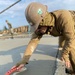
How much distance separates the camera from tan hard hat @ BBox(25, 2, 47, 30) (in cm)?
432

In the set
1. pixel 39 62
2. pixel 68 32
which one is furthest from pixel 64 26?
pixel 39 62

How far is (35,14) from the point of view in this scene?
434 centimetres

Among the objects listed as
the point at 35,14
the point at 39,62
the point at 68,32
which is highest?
the point at 35,14

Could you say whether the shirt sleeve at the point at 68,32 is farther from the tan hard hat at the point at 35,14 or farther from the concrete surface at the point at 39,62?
the concrete surface at the point at 39,62

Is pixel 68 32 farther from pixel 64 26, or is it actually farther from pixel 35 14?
pixel 35 14

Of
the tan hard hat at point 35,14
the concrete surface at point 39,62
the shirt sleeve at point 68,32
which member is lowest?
the concrete surface at point 39,62

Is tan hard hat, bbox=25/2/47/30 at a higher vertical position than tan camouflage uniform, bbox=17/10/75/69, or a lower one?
higher

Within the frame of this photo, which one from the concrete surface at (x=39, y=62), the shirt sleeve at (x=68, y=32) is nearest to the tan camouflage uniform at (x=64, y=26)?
the shirt sleeve at (x=68, y=32)

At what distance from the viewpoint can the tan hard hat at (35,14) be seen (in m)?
4.32

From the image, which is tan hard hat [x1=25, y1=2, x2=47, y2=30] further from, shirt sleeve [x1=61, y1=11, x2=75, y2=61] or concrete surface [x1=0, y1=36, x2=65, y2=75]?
concrete surface [x1=0, y1=36, x2=65, y2=75]

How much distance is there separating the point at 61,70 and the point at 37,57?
1562 millimetres

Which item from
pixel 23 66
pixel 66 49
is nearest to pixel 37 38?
pixel 23 66

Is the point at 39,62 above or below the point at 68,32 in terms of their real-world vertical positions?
below

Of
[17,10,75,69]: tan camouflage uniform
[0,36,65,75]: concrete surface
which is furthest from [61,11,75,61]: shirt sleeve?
[0,36,65,75]: concrete surface
